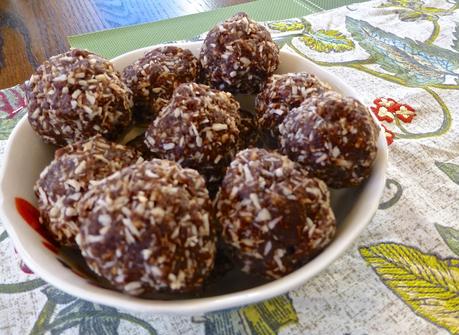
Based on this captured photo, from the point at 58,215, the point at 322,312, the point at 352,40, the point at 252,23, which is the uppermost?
the point at 252,23

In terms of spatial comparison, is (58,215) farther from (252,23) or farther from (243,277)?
(252,23)

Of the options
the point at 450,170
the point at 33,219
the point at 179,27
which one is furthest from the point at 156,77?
the point at 179,27

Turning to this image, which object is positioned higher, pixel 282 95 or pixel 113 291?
pixel 282 95

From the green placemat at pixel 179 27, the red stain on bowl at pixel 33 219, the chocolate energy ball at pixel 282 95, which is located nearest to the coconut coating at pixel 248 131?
the chocolate energy ball at pixel 282 95

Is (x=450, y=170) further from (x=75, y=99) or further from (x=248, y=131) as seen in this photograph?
(x=75, y=99)

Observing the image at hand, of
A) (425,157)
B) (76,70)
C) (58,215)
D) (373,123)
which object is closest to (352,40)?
(425,157)

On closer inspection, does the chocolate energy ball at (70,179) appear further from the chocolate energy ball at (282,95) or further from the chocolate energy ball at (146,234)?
the chocolate energy ball at (282,95)

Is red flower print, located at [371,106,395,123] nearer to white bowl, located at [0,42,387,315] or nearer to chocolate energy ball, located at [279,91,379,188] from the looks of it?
white bowl, located at [0,42,387,315]
